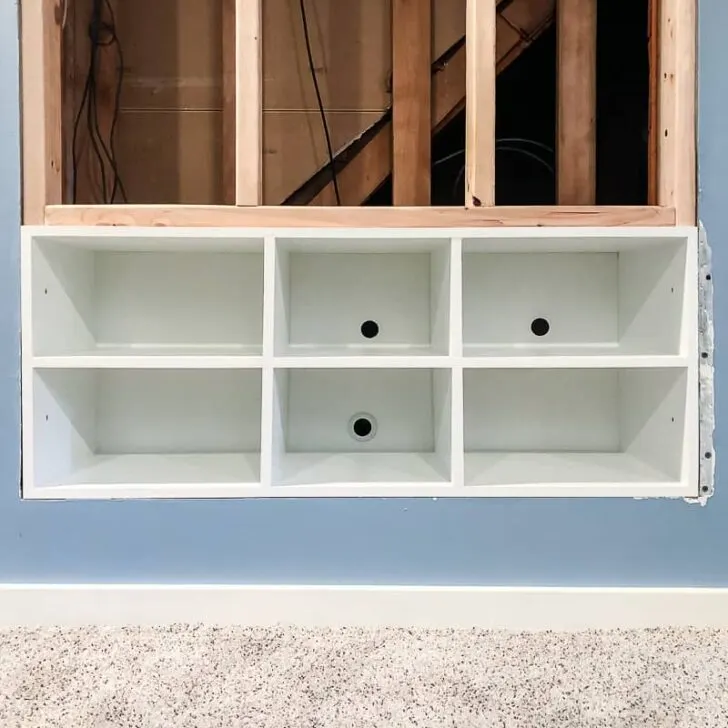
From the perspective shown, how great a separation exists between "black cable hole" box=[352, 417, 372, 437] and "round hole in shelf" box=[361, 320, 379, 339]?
156 millimetres

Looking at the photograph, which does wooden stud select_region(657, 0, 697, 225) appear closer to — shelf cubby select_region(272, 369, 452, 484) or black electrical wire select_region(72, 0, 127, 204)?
shelf cubby select_region(272, 369, 452, 484)

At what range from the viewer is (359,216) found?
0.98 meters

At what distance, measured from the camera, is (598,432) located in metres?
1.23

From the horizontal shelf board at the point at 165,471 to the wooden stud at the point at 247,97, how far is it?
0.43m

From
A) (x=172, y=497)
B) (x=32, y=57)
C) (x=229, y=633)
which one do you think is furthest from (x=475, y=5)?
(x=229, y=633)

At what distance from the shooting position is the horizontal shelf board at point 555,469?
3.33 ft

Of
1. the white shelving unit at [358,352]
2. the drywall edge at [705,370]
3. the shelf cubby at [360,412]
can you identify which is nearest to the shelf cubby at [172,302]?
the white shelving unit at [358,352]

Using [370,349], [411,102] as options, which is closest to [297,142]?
[411,102]

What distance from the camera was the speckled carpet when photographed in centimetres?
78

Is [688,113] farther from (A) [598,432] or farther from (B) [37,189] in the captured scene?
(B) [37,189]

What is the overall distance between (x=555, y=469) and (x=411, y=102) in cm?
79

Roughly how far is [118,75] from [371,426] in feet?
3.15

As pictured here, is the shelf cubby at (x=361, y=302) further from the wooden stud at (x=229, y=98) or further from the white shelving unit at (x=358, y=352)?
the wooden stud at (x=229, y=98)

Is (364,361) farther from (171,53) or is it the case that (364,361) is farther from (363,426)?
(171,53)
